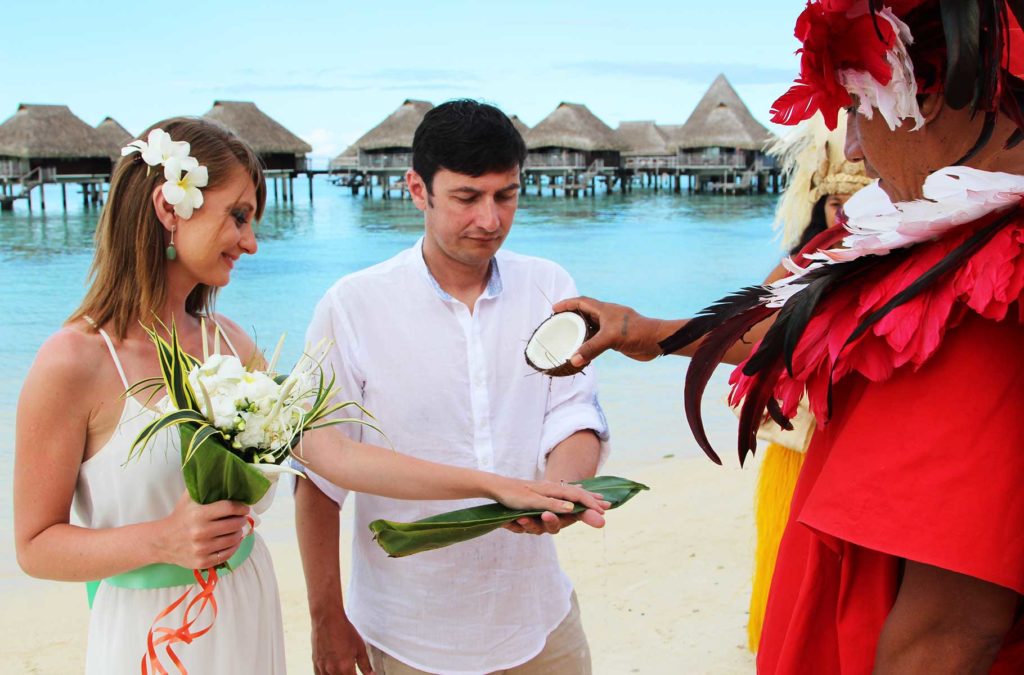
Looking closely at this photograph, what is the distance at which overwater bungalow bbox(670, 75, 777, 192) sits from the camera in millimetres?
51000

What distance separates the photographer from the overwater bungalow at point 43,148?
41812 millimetres

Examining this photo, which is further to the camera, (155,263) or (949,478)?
(155,263)

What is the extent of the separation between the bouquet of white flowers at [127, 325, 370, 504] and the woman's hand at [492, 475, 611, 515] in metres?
0.51

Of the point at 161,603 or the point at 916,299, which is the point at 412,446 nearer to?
the point at 161,603

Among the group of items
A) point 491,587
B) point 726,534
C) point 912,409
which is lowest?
point 726,534

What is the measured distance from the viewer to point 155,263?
93.9 inches

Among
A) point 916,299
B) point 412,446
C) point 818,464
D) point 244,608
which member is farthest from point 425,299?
point 916,299

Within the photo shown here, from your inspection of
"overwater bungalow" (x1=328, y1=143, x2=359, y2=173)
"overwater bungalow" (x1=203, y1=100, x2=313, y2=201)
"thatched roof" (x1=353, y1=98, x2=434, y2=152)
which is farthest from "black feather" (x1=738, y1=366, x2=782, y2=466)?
"overwater bungalow" (x1=328, y1=143, x2=359, y2=173)

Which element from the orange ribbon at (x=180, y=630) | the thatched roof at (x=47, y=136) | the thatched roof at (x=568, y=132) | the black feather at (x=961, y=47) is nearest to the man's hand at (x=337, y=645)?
the orange ribbon at (x=180, y=630)

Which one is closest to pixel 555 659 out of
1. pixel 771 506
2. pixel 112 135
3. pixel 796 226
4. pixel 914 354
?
pixel 771 506

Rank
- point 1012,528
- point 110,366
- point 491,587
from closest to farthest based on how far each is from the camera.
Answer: point 1012,528
point 110,366
point 491,587

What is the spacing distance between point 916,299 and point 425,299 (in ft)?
5.14

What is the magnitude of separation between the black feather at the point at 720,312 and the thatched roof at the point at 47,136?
4591 centimetres

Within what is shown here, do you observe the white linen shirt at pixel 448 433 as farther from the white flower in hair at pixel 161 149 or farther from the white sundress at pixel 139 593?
the white flower in hair at pixel 161 149
